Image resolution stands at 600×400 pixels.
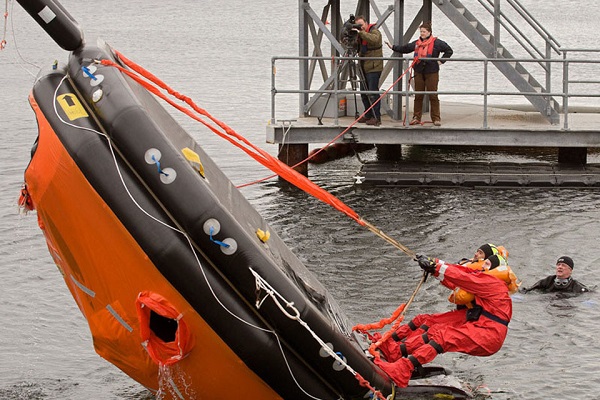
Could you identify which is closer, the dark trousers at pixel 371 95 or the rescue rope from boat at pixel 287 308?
the rescue rope from boat at pixel 287 308

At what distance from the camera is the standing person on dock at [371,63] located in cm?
1984

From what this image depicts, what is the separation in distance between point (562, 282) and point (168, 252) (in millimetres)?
7475

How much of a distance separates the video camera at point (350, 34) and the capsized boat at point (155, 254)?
10537mm

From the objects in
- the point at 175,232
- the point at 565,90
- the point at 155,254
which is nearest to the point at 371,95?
the point at 565,90

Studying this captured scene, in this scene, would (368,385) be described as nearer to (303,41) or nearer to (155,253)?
(155,253)

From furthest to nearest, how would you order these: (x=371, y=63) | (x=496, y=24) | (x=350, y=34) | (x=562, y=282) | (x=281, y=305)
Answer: (x=496, y=24) → (x=371, y=63) → (x=350, y=34) → (x=562, y=282) → (x=281, y=305)

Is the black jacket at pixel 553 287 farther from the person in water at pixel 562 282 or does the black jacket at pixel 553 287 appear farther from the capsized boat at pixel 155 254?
the capsized boat at pixel 155 254

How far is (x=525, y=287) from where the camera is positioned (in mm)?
15055

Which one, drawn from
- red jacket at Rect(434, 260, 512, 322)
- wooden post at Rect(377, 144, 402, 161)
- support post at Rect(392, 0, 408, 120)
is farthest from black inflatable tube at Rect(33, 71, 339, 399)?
wooden post at Rect(377, 144, 402, 161)

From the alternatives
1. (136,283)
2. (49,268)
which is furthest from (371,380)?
(49,268)

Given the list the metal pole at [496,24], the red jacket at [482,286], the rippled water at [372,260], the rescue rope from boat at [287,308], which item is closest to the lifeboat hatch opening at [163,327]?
the rescue rope from boat at [287,308]

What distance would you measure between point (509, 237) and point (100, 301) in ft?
32.0

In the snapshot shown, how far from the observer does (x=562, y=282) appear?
14.6m

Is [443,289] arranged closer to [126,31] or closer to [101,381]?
[101,381]
